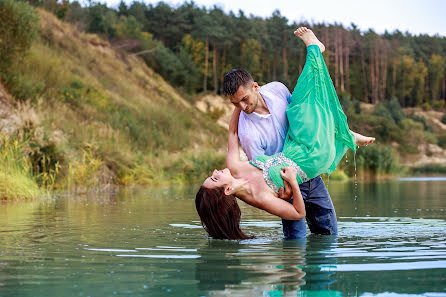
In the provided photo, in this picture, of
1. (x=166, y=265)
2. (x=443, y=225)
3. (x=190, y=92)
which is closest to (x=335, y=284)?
(x=166, y=265)

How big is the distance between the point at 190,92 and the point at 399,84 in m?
38.2

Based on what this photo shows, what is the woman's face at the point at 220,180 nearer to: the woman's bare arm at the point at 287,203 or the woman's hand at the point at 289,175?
the woman's bare arm at the point at 287,203

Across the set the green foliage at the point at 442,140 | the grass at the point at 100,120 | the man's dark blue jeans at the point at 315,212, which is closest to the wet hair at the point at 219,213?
the man's dark blue jeans at the point at 315,212

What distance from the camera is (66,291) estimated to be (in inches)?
170

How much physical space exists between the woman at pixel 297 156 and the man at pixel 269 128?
122 mm

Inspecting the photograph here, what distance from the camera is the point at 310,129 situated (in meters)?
6.89

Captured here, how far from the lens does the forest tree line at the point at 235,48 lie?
198 feet

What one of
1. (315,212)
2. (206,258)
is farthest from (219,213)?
(206,258)

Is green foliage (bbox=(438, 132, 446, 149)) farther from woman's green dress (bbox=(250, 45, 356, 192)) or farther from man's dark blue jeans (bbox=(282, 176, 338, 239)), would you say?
woman's green dress (bbox=(250, 45, 356, 192))

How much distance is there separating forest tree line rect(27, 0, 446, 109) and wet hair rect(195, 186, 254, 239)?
41.0 metres

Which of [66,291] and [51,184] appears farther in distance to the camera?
[51,184]

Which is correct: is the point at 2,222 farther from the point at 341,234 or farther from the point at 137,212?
the point at 341,234

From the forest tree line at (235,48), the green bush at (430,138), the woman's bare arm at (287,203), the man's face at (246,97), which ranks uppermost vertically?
the forest tree line at (235,48)

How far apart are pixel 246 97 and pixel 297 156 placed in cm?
78
